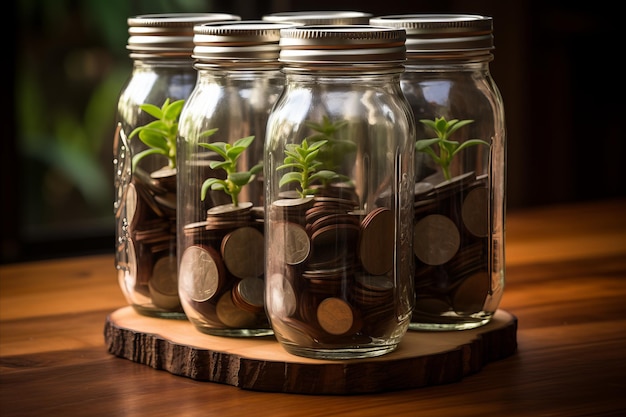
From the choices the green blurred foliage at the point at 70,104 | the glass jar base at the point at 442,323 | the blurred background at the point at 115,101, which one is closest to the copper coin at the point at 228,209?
the glass jar base at the point at 442,323

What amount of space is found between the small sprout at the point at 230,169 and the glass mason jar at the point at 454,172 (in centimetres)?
18

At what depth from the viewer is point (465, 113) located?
1054 mm

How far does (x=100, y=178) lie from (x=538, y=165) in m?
1.40

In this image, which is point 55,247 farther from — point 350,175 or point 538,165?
point 350,175

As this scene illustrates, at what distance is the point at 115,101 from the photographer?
6.58ft

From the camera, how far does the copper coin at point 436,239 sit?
104 centimetres

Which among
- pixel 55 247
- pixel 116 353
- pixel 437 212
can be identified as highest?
pixel 437 212

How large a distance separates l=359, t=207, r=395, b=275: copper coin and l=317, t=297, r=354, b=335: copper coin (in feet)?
0.14

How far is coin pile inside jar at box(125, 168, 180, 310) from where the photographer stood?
1.10 m

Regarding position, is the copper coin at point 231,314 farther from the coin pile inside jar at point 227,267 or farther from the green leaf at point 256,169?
the green leaf at point 256,169

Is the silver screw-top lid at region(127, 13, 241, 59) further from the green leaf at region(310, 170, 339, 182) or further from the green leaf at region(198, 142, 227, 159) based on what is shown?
the green leaf at region(310, 170, 339, 182)

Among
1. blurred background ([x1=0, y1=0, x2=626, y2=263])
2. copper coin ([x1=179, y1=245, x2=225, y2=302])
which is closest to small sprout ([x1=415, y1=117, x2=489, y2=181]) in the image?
copper coin ([x1=179, y1=245, x2=225, y2=302])

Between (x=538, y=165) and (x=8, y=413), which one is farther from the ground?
(x=8, y=413)

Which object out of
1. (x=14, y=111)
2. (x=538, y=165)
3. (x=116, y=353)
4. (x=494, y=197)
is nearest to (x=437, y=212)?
(x=494, y=197)
